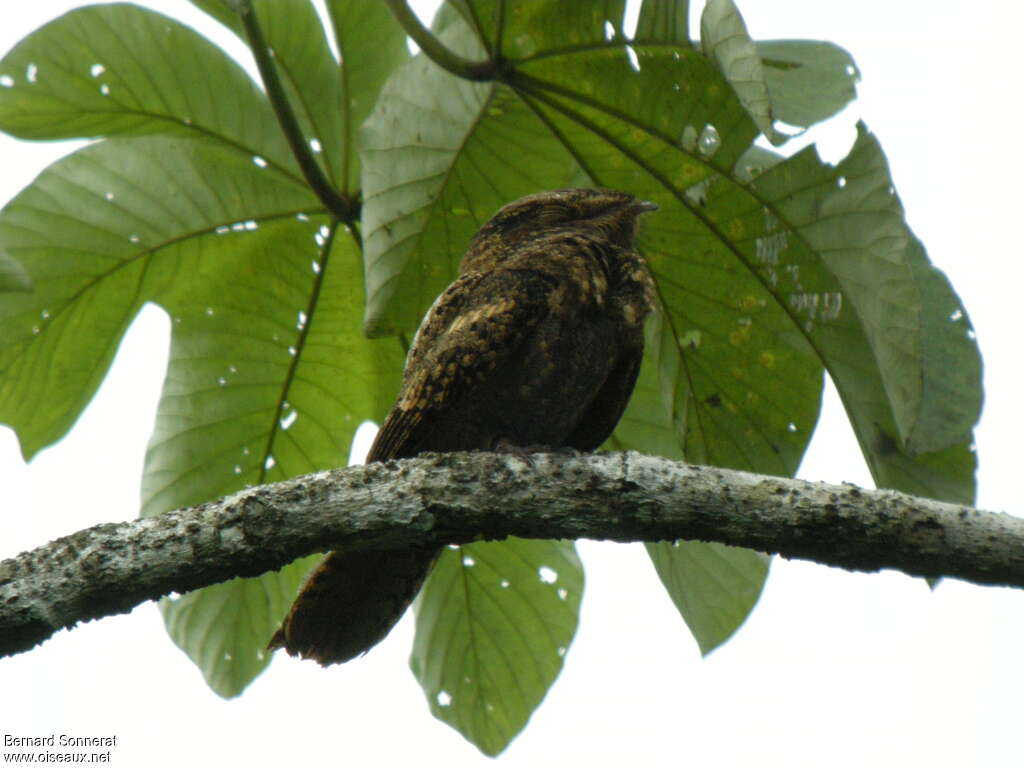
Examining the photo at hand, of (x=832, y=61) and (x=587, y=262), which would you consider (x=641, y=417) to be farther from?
(x=832, y=61)

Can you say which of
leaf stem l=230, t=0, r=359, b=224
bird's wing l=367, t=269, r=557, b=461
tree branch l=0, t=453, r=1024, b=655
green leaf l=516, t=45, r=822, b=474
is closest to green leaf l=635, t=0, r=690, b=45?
green leaf l=516, t=45, r=822, b=474

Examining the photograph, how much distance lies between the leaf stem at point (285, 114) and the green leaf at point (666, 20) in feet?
3.30

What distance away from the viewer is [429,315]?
325 centimetres

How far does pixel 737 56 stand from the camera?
8.29 ft

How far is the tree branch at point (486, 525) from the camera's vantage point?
6.86ft

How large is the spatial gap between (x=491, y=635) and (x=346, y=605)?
2.80 feet

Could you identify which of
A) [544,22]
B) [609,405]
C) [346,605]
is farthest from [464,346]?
[544,22]

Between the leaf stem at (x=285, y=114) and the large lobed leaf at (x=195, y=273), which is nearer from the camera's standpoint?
the leaf stem at (x=285, y=114)

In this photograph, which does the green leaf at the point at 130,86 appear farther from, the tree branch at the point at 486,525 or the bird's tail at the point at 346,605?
the tree branch at the point at 486,525

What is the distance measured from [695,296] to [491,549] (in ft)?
3.28

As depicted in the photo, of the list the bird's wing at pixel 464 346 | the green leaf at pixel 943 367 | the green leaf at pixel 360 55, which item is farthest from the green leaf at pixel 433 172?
the green leaf at pixel 943 367

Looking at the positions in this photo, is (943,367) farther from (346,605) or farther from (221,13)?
(221,13)

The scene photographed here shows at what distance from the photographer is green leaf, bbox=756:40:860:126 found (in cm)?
270

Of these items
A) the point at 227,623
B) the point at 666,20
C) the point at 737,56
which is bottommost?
the point at 227,623
